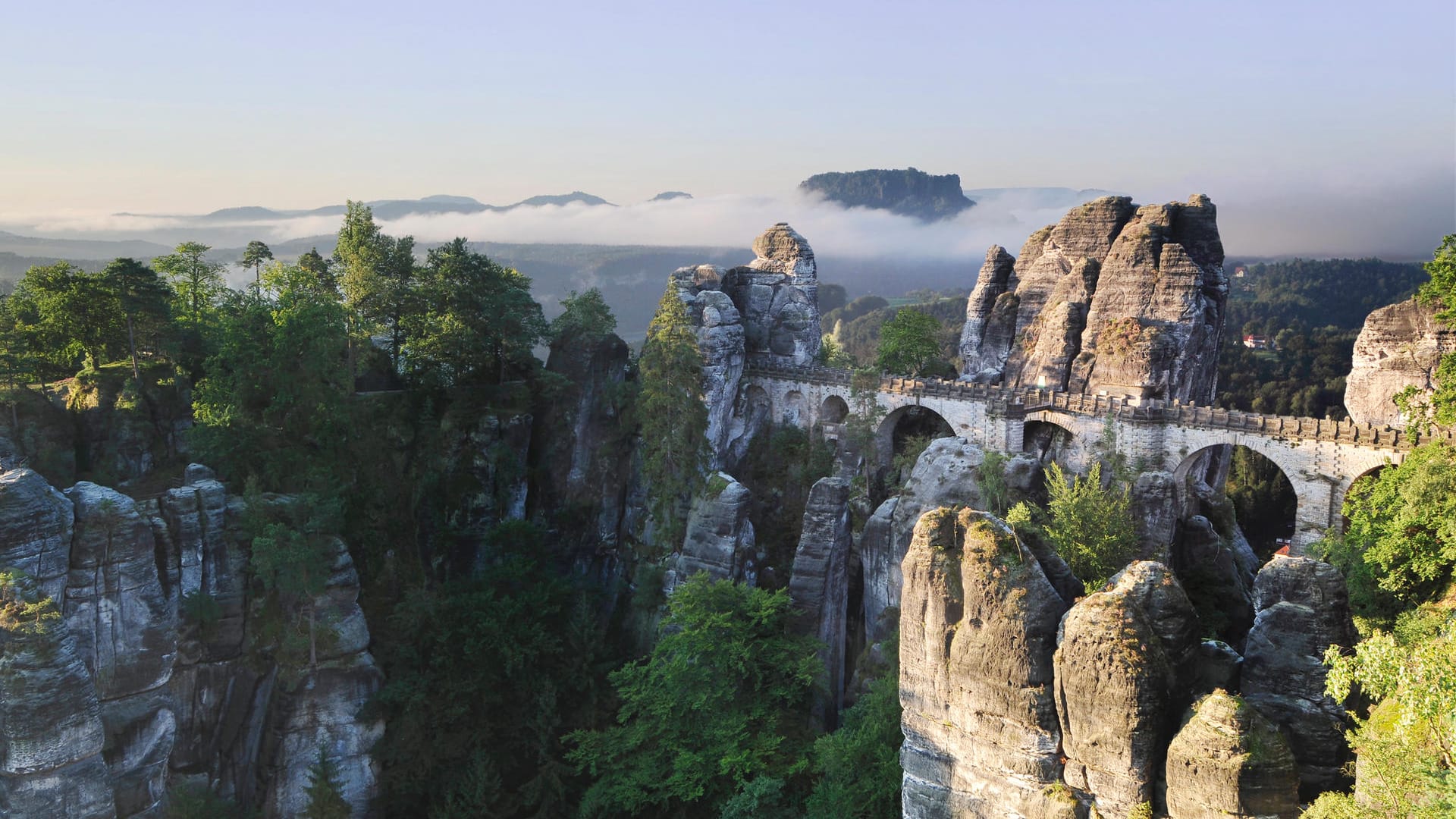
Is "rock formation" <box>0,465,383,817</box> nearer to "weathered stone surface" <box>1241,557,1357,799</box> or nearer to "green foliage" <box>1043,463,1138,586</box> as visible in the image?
"green foliage" <box>1043,463,1138,586</box>

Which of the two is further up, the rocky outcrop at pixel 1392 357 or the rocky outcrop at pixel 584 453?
the rocky outcrop at pixel 1392 357

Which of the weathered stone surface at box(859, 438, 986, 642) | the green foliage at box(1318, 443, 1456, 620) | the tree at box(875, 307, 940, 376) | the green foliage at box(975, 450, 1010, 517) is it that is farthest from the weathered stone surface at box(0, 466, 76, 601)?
the tree at box(875, 307, 940, 376)

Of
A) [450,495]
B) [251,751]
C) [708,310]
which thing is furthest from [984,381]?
[251,751]

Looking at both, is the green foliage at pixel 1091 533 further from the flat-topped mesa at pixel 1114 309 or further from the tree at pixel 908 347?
the tree at pixel 908 347

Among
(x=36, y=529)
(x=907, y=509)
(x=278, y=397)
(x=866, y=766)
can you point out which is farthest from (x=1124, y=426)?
(x=36, y=529)

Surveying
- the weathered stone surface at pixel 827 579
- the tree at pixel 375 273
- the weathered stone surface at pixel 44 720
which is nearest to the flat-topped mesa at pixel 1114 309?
the weathered stone surface at pixel 827 579

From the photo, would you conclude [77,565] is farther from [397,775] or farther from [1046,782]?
[1046,782]
